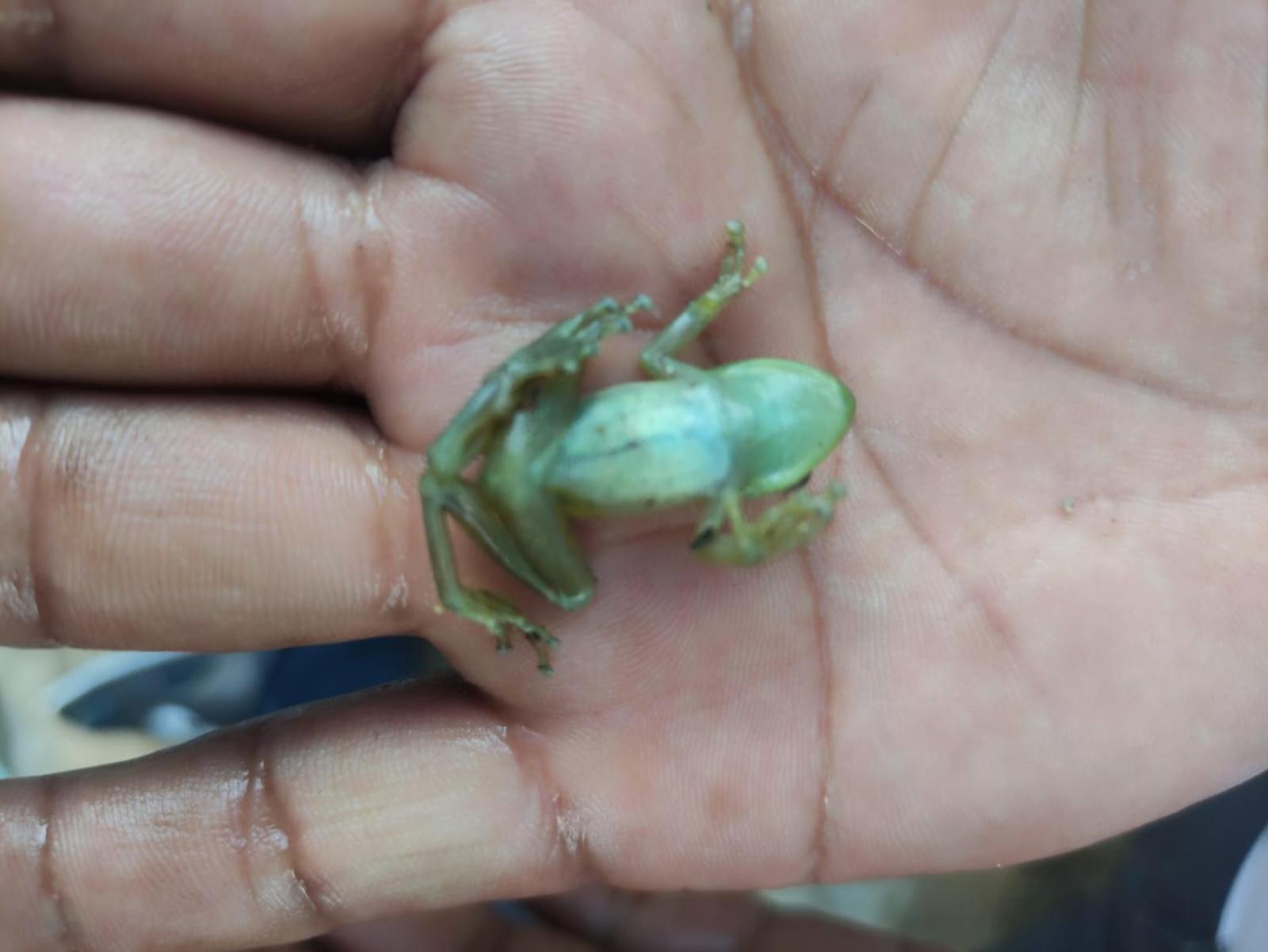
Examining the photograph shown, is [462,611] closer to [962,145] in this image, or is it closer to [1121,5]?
[962,145]

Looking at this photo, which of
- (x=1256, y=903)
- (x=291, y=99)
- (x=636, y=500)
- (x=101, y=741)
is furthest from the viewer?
(x=101, y=741)

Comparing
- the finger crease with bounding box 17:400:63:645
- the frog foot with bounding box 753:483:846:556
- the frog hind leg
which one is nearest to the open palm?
the finger crease with bounding box 17:400:63:645

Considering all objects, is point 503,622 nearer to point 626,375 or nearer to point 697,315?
point 626,375

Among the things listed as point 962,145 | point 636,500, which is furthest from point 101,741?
→ point 962,145

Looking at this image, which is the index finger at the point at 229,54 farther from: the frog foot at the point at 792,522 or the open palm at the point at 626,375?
the frog foot at the point at 792,522

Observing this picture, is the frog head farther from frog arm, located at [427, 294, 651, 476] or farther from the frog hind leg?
the frog hind leg

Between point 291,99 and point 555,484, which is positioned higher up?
point 291,99

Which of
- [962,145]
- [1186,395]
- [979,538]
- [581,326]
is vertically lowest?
[979,538]
